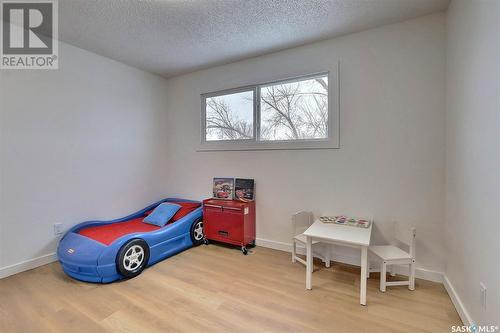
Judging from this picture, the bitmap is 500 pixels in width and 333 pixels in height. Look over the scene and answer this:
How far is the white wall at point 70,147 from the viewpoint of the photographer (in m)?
2.43

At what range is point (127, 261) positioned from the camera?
2369 millimetres

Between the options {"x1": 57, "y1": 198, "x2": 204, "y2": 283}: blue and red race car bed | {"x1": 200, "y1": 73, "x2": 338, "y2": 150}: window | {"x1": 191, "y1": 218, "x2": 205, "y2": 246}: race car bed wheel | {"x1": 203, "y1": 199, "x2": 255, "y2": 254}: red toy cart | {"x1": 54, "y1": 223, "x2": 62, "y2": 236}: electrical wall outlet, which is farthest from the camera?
{"x1": 191, "y1": 218, "x2": 205, "y2": 246}: race car bed wheel

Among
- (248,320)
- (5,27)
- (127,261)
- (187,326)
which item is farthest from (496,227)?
(5,27)

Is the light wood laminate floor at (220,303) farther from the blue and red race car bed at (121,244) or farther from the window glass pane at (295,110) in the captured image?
the window glass pane at (295,110)

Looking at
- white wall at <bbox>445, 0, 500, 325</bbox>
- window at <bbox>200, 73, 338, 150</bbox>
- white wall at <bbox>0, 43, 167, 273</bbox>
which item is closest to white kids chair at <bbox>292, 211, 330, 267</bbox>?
window at <bbox>200, 73, 338, 150</bbox>

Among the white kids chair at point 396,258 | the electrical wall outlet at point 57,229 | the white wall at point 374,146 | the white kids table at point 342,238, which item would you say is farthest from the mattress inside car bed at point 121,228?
the white kids chair at point 396,258

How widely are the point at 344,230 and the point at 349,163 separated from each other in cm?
78

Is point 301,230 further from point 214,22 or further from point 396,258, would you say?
point 214,22

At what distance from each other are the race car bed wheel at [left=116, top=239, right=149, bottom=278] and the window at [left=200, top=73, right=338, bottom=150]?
1691 millimetres

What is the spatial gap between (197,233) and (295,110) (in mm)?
2109

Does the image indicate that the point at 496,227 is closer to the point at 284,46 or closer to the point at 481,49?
the point at 481,49

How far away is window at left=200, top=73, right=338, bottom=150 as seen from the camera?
2846 millimetres

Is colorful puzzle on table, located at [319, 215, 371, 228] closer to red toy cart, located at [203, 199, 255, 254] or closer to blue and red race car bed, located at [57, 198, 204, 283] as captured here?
red toy cart, located at [203, 199, 255, 254]

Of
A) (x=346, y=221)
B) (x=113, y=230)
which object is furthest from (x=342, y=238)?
(x=113, y=230)
